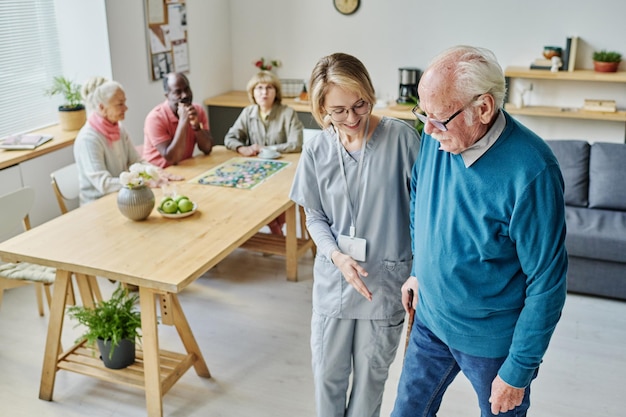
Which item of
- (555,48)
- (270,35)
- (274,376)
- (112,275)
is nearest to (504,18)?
(555,48)

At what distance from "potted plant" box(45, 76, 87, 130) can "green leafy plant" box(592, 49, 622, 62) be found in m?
4.08

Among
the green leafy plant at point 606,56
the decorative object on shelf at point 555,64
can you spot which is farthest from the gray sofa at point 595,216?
the green leafy plant at point 606,56

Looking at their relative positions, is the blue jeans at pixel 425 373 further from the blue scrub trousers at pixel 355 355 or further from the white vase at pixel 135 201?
the white vase at pixel 135 201

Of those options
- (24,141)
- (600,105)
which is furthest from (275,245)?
(600,105)

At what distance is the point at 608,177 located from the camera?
164 inches

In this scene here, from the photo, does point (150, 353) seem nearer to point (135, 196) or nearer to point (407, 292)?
point (135, 196)

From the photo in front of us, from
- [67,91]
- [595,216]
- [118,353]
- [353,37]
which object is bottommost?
[118,353]

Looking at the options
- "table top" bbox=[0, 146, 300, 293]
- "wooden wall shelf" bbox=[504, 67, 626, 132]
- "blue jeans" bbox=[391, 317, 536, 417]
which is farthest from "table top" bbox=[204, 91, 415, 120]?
"blue jeans" bbox=[391, 317, 536, 417]

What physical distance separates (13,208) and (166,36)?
103 inches

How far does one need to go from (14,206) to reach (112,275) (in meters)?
1.06

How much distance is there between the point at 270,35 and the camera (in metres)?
6.46

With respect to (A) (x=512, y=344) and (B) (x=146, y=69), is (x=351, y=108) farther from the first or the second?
(B) (x=146, y=69)

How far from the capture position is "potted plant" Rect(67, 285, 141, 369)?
290 centimetres

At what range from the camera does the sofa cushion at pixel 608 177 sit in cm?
412
